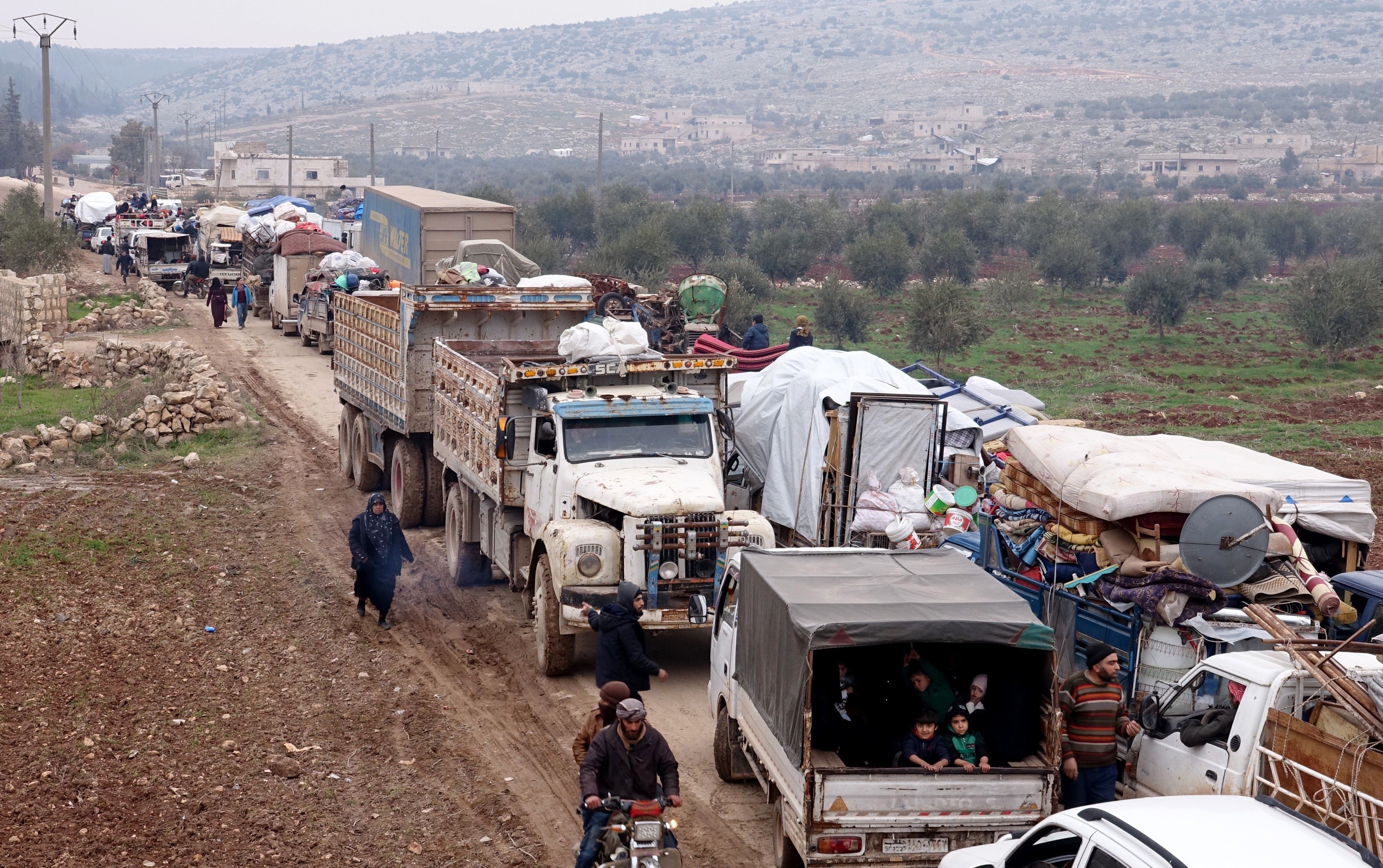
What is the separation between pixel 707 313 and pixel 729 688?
18.0m

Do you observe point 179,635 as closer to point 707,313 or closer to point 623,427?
point 623,427

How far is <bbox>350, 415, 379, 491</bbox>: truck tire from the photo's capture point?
782 inches

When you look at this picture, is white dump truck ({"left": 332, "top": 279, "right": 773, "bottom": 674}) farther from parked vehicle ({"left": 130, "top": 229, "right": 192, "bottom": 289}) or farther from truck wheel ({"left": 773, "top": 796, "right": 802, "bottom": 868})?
parked vehicle ({"left": 130, "top": 229, "right": 192, "bottom": 289})

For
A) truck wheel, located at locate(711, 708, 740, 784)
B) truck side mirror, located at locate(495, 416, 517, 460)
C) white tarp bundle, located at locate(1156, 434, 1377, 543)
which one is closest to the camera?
truck wheel, located at locate(711, 708, 740, 784)

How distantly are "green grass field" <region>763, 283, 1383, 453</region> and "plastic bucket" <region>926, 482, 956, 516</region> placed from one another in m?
11.7

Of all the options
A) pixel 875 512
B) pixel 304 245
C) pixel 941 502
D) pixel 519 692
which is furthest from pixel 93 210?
pixel 519 692

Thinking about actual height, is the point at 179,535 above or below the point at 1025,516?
below

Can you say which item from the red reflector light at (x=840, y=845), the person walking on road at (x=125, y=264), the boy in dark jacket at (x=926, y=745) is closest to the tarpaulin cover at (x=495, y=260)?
the person walking on road at (x=125, y=264)

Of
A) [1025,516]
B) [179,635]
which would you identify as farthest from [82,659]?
[1025,516]

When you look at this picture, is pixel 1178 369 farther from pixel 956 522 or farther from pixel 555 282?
pixel 956 522

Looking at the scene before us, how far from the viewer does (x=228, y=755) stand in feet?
35.6

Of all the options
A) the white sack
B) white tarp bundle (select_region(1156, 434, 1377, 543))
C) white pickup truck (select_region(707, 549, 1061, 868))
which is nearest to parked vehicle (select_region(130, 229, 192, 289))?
the white sack

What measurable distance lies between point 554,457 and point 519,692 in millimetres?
2278

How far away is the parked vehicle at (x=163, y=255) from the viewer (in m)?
47.0
